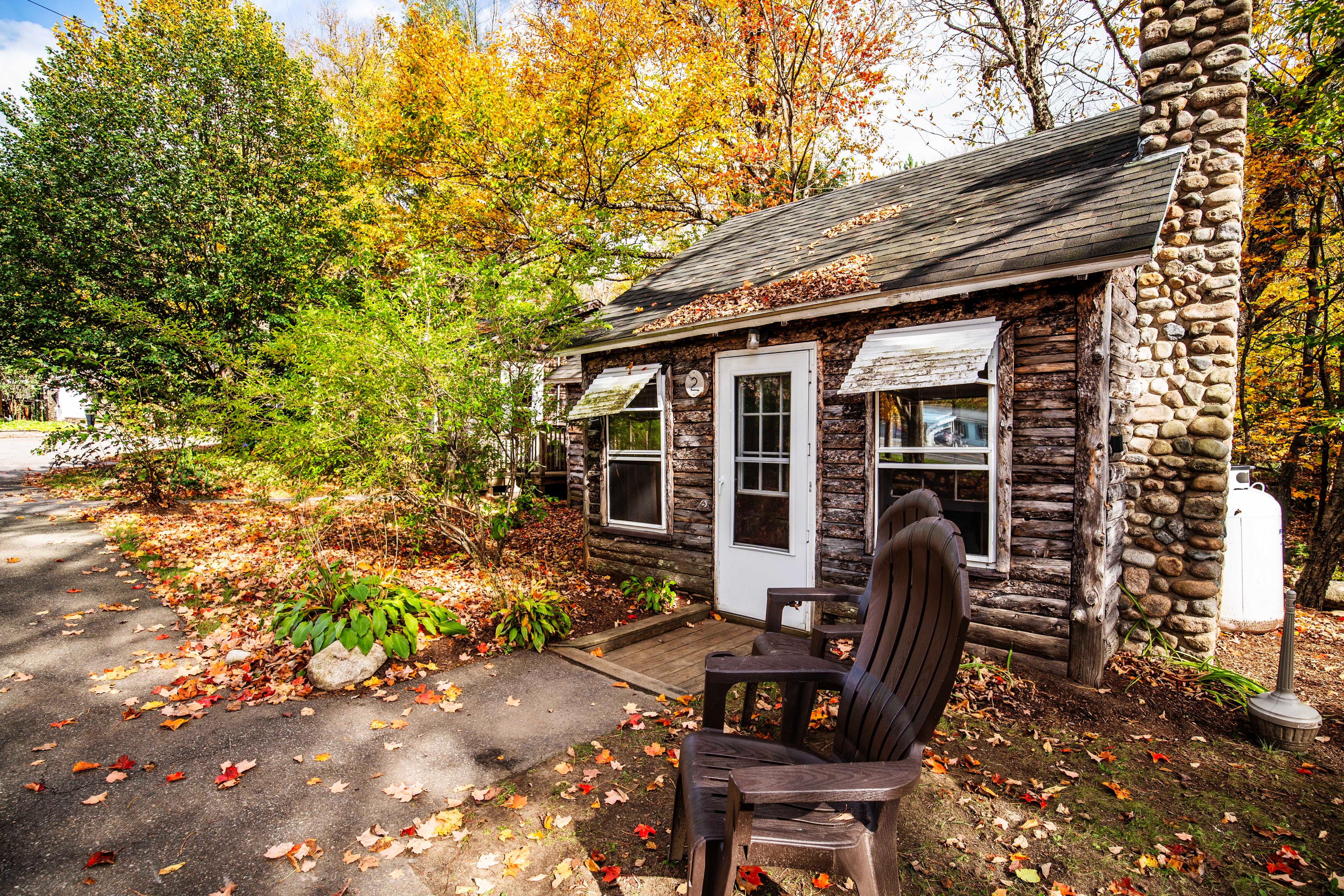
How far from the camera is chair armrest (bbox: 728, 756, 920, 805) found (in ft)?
5.47

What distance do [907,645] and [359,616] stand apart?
4.09 meters

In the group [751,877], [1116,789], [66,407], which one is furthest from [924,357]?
[66,407]

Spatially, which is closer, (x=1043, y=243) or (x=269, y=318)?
(x=1043, y=243)

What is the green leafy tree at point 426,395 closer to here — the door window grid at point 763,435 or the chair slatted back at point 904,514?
the door window grid at point 763,435

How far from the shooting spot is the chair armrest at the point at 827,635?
133 inches

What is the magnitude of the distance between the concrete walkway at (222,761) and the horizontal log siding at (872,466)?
214cm

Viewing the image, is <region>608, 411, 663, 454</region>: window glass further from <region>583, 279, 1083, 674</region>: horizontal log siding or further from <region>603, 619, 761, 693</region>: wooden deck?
<region>603, 619, 761, 693</region>: wooden deck

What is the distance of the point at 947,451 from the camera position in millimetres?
4773

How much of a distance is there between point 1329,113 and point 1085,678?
712 centimetres

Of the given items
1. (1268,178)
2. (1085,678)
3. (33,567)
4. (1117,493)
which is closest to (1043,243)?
(1117,493)

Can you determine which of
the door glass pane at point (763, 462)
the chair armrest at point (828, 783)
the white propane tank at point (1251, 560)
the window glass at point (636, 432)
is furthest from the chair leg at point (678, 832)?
the white propane tank at point (1251, 560)

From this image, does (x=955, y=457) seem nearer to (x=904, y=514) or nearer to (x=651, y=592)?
(x=904, y=514)

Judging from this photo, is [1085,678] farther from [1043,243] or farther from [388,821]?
[388,821]

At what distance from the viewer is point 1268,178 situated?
8039 mm
